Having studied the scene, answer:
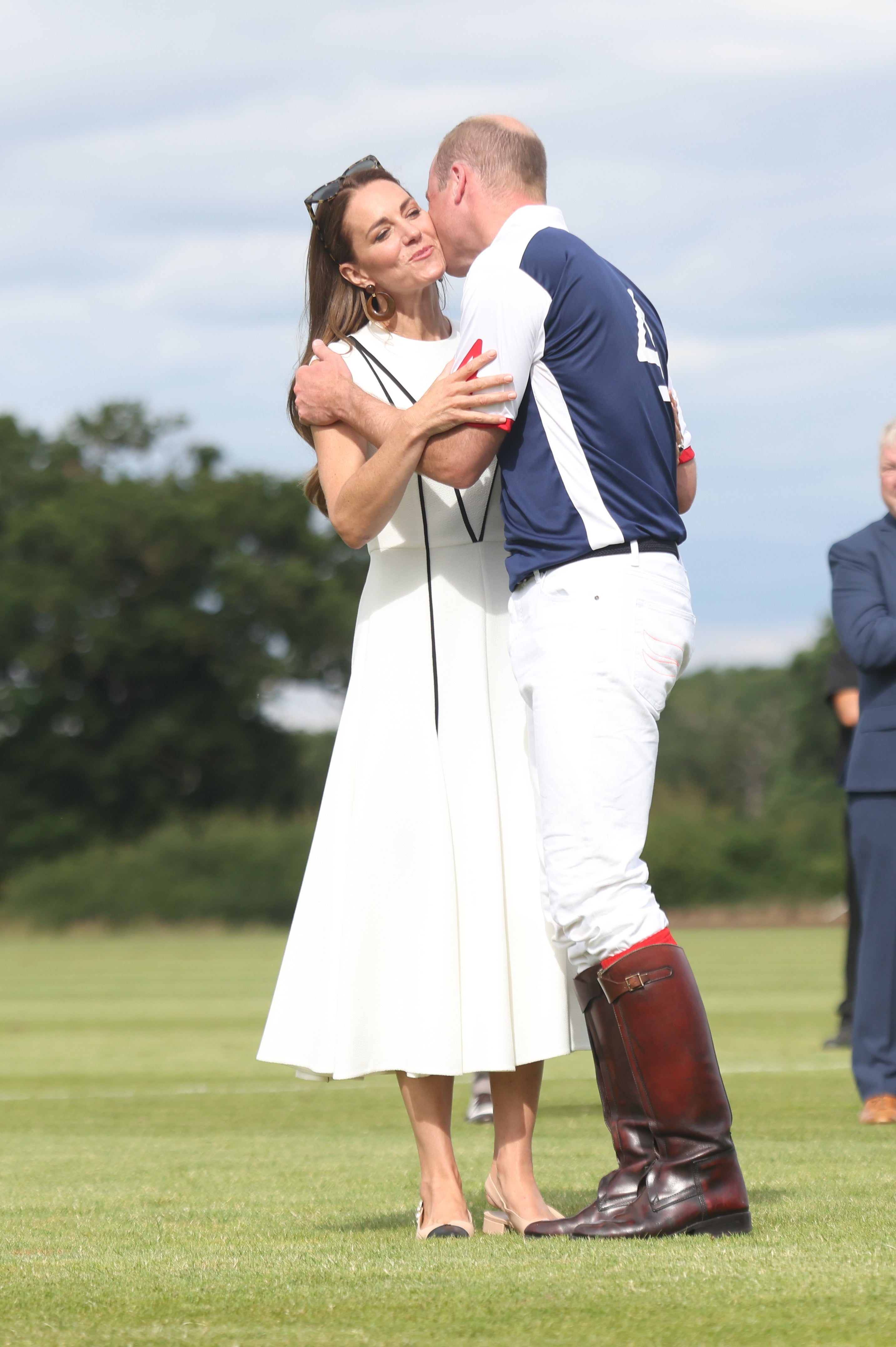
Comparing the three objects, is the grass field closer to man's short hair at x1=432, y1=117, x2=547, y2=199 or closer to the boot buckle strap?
the boot buckle strap

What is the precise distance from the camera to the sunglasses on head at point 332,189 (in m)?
3.96

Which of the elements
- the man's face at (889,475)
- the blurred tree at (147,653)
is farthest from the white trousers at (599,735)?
the blurred tree at (147,653)

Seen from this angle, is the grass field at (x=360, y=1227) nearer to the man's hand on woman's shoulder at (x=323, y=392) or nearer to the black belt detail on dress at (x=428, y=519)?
the black belt detail on dress at (x=428, y=519)

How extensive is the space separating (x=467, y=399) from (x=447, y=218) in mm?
543

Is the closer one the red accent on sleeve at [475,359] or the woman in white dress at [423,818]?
the red accent on sleeve at [475,359]

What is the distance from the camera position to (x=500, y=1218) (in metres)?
3.64

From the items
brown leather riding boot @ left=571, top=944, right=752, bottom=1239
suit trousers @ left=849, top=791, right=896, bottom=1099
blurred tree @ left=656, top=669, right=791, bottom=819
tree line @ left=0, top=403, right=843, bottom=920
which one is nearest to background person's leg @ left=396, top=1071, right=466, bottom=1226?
brown leather riding boot @ left=571, top=944, right=752, bottom=1239

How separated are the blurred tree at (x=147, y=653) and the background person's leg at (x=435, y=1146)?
49.5m

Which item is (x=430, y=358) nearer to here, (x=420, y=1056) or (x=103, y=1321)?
(x=420, y=1056)

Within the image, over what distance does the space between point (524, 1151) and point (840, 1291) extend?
1.15m

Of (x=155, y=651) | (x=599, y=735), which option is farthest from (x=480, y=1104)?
(x=155, y=651)

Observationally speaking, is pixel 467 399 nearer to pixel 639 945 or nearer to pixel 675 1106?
pixel 639 945

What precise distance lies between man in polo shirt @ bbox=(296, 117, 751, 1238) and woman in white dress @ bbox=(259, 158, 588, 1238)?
139 millimetres

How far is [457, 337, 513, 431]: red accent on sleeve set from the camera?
3.46 m
